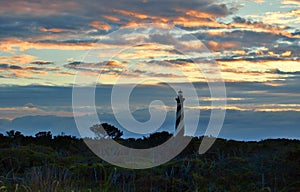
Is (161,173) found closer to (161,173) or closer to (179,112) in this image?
(161,173)

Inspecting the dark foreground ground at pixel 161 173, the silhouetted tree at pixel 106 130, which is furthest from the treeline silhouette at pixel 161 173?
the silhouetted tree at pixel 106 130

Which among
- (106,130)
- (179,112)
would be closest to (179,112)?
(179,112)

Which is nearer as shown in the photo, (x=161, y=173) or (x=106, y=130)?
(x=161, y=173)

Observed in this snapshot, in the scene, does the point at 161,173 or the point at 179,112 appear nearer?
the point at 161,173

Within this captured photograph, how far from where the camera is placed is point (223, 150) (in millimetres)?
19562

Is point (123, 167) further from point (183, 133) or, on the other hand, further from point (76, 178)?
point (183, 133)

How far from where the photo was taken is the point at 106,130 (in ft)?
Answer: 82.9

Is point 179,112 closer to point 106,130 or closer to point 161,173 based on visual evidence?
point 106,130

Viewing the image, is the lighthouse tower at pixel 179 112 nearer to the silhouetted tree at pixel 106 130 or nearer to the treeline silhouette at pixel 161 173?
the silhouetted tree at pixel 106 130

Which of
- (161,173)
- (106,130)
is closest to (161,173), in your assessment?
(161,173)

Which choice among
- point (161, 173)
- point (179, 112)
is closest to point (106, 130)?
point (179, 112)

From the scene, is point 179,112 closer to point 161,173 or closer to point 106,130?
point 106,130

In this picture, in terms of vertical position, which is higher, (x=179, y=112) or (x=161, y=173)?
(x=179, y=112)

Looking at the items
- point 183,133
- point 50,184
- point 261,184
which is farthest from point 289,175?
point 183,133
